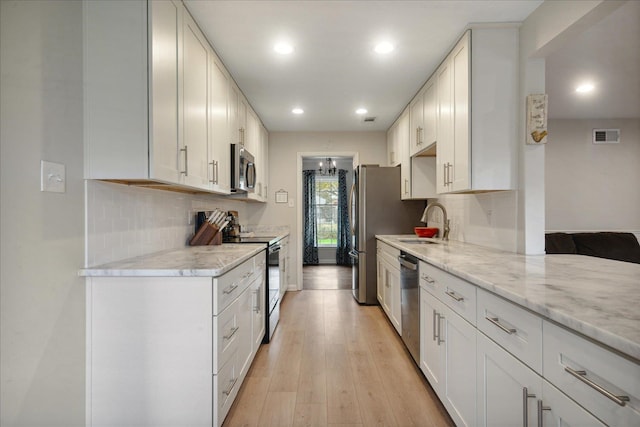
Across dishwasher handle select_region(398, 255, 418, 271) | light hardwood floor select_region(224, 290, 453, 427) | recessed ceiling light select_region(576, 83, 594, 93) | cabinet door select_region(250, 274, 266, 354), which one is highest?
recessed ceiling light select_region(576, 83, 594, 93)

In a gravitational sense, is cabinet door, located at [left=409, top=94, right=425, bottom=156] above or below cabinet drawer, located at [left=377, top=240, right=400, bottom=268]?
above

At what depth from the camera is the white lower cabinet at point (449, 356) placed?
146cm

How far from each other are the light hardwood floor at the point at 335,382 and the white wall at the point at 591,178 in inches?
124

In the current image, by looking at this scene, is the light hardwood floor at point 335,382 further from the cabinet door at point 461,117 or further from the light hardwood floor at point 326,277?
the light hardwood floor at point 326,277

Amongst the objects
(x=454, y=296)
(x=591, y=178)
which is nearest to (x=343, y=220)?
(x=591, y=178)

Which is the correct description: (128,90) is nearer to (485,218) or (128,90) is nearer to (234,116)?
(234,116)

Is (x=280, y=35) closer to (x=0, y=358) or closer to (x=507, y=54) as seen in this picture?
(x=507, y=54)

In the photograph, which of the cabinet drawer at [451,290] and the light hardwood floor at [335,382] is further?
the light hardwood floor at [335,382]

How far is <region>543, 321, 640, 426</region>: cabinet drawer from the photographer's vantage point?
70 centimetres

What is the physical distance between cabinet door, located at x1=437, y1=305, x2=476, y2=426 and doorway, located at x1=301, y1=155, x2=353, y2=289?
18.4ft

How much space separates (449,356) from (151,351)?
1.50 metres

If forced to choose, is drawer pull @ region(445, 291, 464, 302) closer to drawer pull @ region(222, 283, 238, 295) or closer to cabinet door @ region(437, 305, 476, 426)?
cabinet door @ region(437, 305, 476, 426)

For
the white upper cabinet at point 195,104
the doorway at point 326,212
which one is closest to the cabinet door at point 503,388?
the white upper cabinet at point 195,104

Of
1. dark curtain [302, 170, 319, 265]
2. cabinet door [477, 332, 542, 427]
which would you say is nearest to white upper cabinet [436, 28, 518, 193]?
cabinet door [477, 332, 542, 427]
